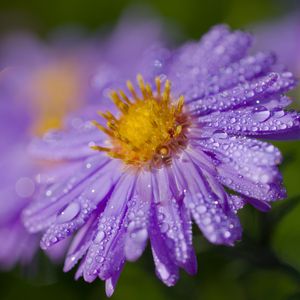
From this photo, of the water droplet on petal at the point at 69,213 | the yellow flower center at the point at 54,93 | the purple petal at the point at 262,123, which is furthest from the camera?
the yellow flower center at the point at 54,93

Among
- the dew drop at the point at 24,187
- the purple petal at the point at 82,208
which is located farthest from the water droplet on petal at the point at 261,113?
the dew drop at the point at 24,187

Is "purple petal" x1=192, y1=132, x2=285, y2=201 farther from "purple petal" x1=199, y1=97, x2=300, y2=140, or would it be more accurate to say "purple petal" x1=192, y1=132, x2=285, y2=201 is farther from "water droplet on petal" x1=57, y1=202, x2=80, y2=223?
"water droplet on petal" x1=57, y1=202, x2=80, y2=223

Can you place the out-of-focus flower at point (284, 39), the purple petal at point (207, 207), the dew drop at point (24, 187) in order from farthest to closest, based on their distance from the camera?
the out-of-focus flower at point (284, 39) < the dew drop at point (24, 187) < the purple petal at point (207, 207)

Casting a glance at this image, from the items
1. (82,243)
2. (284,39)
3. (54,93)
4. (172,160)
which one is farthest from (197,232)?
(54,93)

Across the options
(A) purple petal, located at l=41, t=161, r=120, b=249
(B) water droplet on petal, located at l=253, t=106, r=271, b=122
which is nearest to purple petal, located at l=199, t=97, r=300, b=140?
(B) water droplet on petal, located at l=253, t=106, r=271, b=122

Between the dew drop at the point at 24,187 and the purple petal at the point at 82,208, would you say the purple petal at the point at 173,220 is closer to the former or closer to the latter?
the purple petal at the point at 82,208

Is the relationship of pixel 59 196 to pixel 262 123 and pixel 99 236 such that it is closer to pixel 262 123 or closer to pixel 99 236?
pixel 99 236

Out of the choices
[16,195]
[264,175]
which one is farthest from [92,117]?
[264,175]
